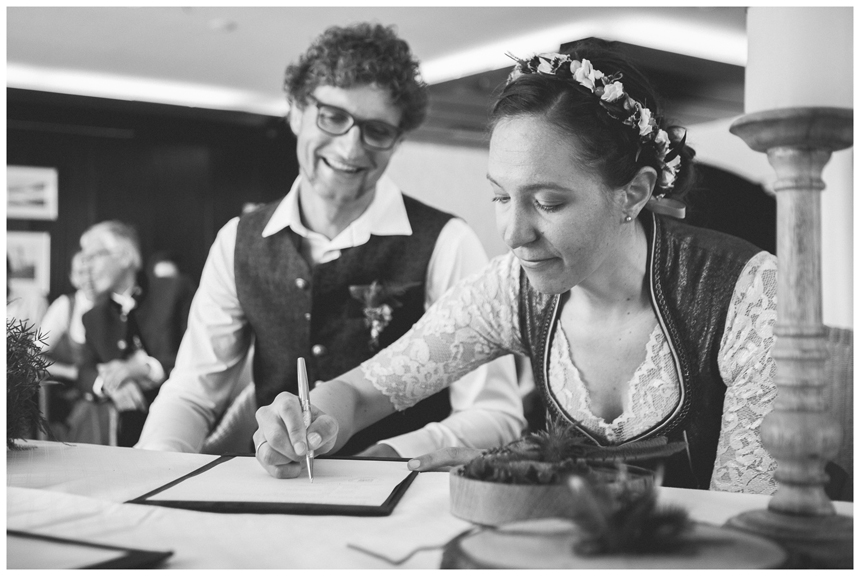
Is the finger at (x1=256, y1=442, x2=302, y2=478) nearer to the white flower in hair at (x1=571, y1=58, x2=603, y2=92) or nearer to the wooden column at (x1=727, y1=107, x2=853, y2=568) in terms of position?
the wooden column at (x1=727, y1=107, x2=853, y2=568)

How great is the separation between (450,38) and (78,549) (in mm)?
6168

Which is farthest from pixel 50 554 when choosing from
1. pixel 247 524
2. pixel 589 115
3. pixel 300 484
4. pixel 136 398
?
pixel 136 398

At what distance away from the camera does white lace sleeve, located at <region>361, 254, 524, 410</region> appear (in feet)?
5.57

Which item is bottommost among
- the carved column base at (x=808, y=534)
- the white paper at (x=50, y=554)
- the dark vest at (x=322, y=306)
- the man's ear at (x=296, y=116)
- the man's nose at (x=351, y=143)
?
the white paper at (x=50, y=554)

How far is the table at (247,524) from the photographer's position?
872mm

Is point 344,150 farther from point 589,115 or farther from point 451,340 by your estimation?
point 589,115

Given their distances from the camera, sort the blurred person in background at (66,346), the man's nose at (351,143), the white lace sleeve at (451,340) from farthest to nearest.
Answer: the blurred person in background at (66,346), the man's nose at (351,143), the white lace sleeve at (451,340)

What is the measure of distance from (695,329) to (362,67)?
1.32 meters

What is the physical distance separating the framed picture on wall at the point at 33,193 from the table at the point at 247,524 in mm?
7617

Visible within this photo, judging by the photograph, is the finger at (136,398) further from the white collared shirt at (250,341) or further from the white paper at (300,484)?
the white paper at (300,484)

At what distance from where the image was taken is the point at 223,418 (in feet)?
7.49

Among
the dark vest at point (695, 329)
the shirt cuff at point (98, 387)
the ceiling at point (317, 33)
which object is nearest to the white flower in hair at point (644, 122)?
the dark vest at point (695, 329)

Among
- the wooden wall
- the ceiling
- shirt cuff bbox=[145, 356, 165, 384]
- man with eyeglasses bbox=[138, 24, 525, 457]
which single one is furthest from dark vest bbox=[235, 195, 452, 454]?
the wooden wall

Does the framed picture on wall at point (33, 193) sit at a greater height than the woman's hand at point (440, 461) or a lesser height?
greater
